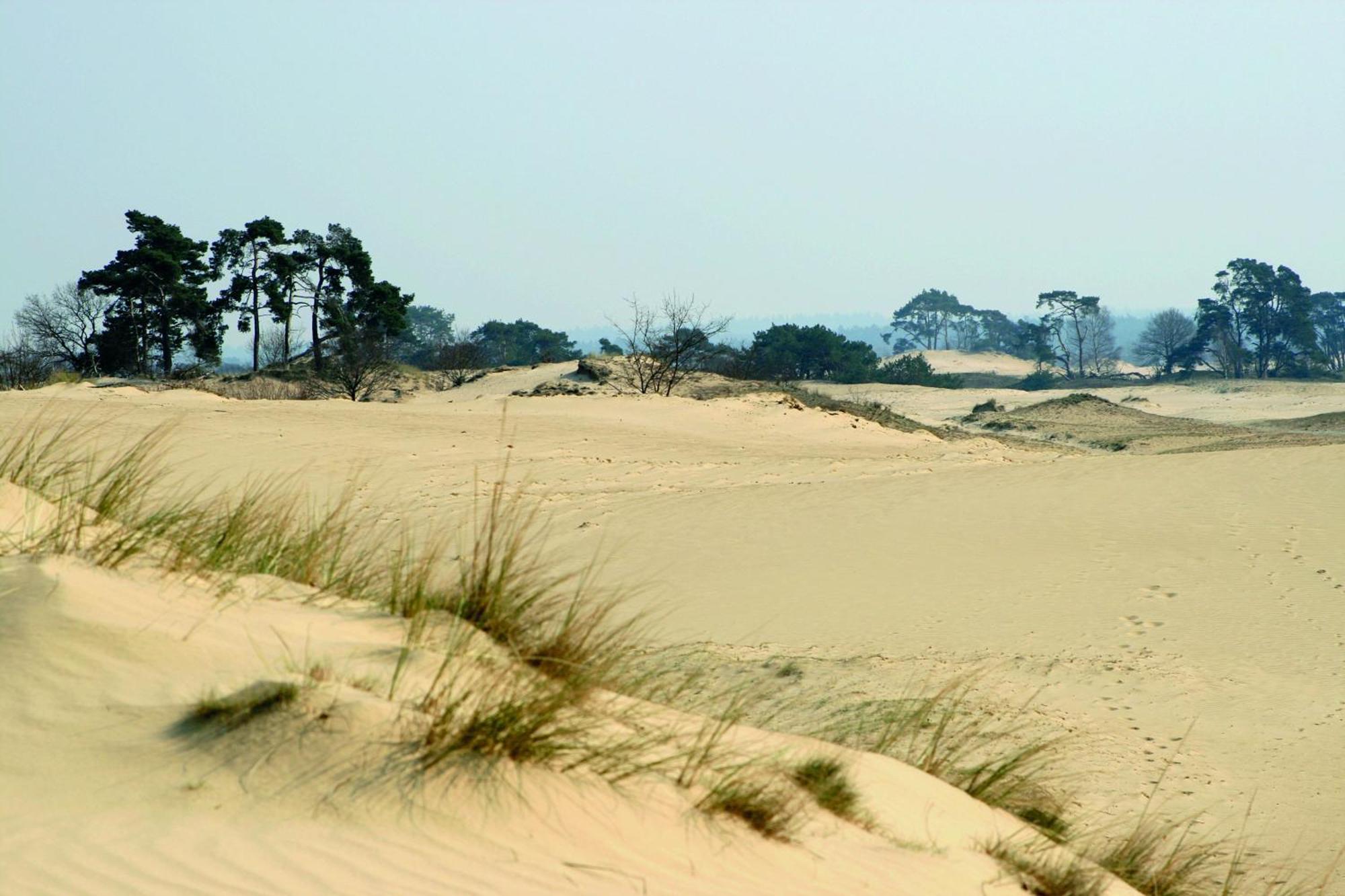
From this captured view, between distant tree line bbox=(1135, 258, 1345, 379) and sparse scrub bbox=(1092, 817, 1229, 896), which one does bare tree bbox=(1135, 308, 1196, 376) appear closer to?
distant tree line bbox=(1135, 258, 1345, 379)

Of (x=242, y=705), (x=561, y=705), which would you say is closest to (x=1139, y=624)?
(x=561, y=705)

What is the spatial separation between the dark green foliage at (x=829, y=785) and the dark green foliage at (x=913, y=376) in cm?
5140

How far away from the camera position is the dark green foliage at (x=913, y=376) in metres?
55.6

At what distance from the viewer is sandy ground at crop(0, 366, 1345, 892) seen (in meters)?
6.27

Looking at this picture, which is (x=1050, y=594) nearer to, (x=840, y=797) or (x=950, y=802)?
(x=950, y=802)

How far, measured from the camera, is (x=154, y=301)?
36781 millimetres

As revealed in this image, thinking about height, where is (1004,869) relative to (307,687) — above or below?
below

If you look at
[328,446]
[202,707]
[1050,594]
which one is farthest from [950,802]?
[328,446]

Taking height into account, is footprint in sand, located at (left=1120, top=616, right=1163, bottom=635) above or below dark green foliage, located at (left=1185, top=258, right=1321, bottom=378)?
below

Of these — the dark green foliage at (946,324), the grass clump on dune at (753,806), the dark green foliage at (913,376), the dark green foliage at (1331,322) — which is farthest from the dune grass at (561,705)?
the dark green foliage at (946,324)

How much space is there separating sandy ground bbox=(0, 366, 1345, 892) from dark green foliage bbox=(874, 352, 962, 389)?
34.3 m

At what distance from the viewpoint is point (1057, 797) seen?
4.99 m

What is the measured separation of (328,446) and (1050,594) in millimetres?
10169

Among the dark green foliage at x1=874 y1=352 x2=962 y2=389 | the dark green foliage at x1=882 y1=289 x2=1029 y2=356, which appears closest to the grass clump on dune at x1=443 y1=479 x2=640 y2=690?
the dark green foliage at x1=874 y1=352 x2=962 y2=389
